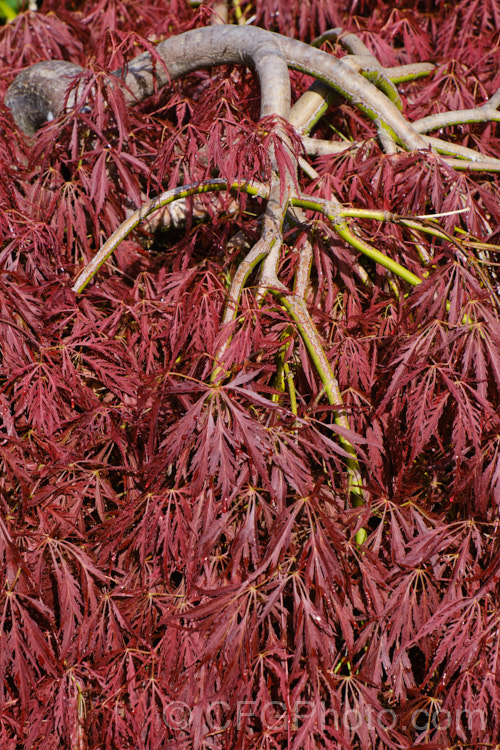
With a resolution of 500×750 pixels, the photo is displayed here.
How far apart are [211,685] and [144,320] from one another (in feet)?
3.10

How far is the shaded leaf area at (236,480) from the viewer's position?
50.6 inches

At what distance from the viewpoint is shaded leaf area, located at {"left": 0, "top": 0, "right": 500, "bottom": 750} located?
4.21 ft

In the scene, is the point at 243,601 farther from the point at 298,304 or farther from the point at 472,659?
the point at 298,304

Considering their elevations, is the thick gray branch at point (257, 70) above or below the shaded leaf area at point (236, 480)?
above

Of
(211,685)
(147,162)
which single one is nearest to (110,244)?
(147,162)

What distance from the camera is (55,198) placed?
1.76 meters

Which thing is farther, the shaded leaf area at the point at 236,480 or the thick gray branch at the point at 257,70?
the thick gray branch at the point at 257,70

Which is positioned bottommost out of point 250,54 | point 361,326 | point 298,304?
point 361,326

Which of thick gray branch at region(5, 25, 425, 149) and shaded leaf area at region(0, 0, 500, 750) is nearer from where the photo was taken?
shaded leaf area at region(0, 0, 500, 750)

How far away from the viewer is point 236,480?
1344 mm

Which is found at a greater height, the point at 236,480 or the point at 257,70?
the point at 257,70

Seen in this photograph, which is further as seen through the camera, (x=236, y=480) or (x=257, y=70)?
(x=257, y=70)

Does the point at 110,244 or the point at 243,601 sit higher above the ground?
the point at 110,244

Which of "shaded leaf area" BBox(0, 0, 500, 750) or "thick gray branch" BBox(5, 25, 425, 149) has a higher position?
"thick gray branch" BBox(5, 25, 425, 149)
